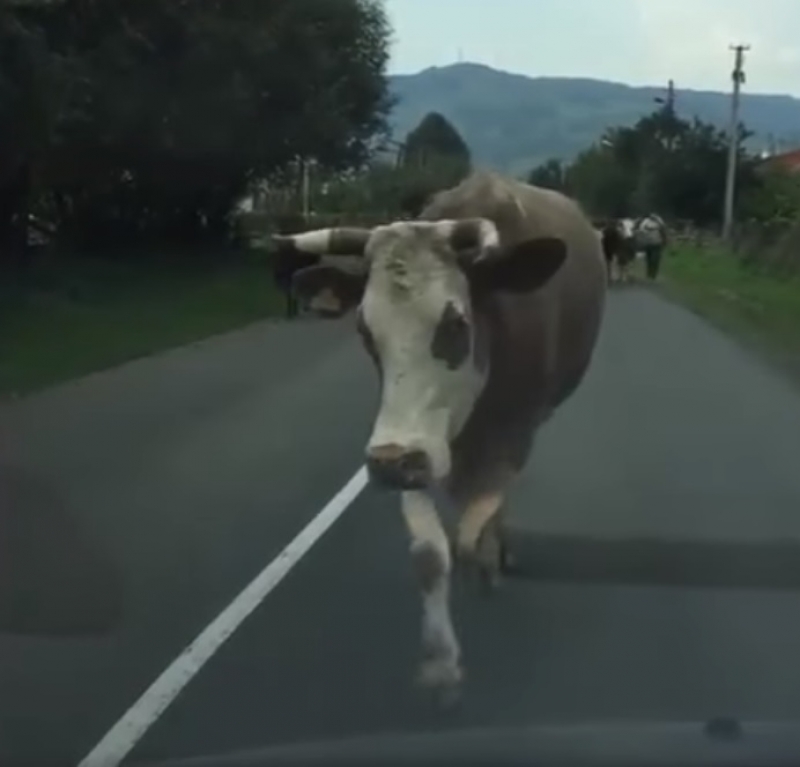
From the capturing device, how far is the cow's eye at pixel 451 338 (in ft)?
29.7

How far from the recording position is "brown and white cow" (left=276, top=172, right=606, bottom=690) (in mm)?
8773

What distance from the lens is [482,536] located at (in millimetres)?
10406

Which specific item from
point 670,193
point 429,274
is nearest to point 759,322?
point 429,274

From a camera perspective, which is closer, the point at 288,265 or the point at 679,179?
the point at 288,265

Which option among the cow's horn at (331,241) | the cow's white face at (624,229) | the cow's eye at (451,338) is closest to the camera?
the cow's eye at (451,338)

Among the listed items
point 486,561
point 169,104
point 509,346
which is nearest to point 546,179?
point 169,104

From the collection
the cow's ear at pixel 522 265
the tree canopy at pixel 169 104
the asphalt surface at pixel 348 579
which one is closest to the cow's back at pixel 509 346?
the cow's ear at pixel 522 265

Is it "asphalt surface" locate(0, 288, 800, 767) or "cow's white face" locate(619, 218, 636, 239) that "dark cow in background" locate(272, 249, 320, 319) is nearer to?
"asphalt surface" locate(0, 288, 800, 767)

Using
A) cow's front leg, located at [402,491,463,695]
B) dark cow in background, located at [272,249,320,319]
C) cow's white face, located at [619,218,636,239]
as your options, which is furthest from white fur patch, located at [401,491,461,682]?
cow's white face, located at [619,218,636,239]

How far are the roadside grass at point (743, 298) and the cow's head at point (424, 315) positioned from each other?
17469 mm

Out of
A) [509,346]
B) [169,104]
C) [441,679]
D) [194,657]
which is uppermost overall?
[509,346]

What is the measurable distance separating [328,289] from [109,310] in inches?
1178

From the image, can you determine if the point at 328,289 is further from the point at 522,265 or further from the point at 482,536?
the point at 482,536

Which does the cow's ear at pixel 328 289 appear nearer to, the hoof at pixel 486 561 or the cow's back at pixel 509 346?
the cow's back at pixel 509 346
